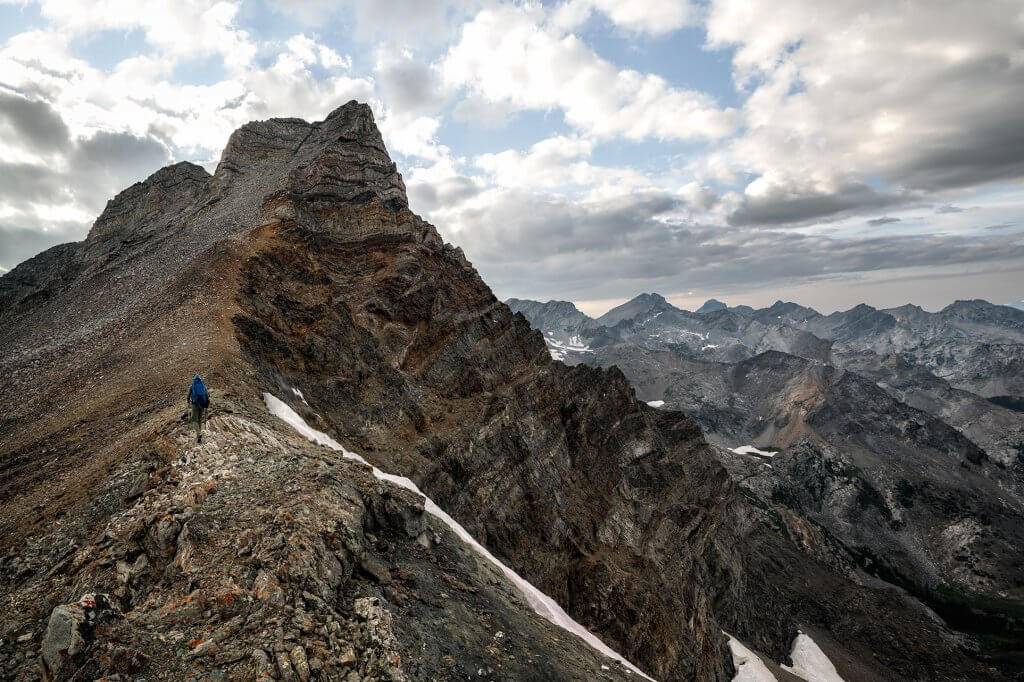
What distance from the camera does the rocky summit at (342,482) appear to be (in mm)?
12062

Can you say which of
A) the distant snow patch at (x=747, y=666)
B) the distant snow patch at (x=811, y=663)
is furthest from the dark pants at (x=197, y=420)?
the distant snow patch at (x=811, y=663)

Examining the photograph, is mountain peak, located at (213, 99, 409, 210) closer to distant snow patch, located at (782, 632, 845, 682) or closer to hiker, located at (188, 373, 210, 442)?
hiker, located at (188, 373, 210, 442)

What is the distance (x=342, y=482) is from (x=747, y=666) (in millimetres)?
62719

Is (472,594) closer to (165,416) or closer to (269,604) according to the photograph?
(269,604)

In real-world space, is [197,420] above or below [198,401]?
below

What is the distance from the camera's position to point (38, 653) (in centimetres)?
1052

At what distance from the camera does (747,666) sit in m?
59.4

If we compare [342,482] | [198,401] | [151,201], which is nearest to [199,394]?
[198,401]

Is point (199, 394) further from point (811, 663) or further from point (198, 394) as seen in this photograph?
point (811, 663)

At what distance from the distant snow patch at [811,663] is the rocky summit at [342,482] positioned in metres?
0.54

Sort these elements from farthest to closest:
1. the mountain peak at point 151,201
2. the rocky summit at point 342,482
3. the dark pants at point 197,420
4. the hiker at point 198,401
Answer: the mountain peak at point 151,201 < the dark pants at point 197,420 < the hiker at point 198,401 < the rocky summit at point 342,482

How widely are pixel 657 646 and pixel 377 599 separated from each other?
129ft

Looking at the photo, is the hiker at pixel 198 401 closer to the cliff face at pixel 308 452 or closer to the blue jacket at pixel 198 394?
the blue jacket at pixel 198 394

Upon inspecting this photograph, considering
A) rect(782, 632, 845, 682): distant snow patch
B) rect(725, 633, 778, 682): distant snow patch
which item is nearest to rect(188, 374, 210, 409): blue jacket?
rect(725, 633, 778, 682): distant snow patch
